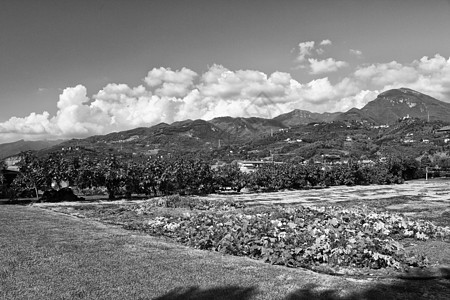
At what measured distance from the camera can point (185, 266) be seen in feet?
36.1

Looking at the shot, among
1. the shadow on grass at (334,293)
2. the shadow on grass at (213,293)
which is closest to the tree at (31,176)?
the shadow on grass at (213,293)

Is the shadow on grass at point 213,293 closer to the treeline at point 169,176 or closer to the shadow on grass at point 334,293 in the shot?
the shadow on grass at point 334,293

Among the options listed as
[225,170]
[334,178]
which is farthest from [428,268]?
[334,178]

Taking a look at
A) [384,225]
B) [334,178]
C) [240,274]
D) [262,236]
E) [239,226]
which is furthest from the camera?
[334,178]

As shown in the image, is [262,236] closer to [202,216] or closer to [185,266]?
[185,266]

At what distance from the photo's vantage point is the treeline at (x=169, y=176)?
45500 mm

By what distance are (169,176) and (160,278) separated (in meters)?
44.4

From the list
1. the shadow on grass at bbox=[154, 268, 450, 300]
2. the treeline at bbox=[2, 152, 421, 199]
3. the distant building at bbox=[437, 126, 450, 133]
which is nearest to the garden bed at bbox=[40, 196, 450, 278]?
the shadow on grass at bbox=[154, 268, 450, 300]

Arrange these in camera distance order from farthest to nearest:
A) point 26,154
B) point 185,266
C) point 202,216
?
point 26,154 → point 202,216 → point 185,266

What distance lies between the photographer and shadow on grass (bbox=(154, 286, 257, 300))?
27.2 feet

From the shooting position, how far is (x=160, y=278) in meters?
9.63

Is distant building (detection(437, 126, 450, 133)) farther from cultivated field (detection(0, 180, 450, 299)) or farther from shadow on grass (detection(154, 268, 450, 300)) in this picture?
shadow on grass (detection(154, 268, 450, 300))

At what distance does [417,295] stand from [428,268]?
3071mm

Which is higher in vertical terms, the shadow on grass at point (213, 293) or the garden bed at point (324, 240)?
the shadow on grass at point (213, 293)
